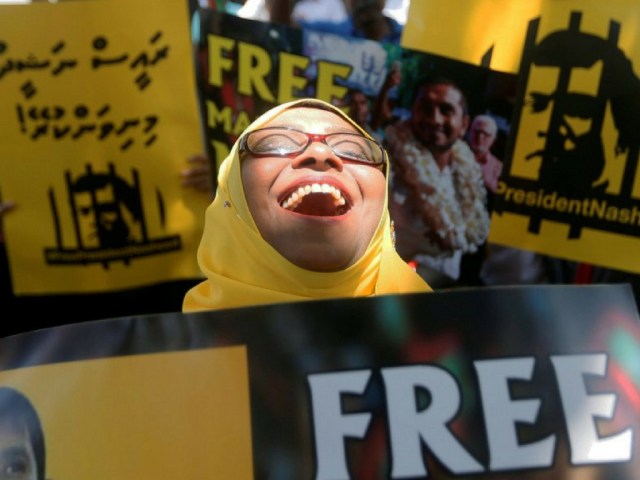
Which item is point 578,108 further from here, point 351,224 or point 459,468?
point 459,468

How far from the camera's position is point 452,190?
206 centimetres

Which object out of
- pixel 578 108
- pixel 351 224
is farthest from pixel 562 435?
pixel 578 108

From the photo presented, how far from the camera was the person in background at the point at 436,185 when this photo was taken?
203cm

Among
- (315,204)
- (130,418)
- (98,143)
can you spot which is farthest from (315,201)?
(98,143)

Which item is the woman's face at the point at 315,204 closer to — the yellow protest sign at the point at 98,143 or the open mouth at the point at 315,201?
the open mouth at the point at 315,201

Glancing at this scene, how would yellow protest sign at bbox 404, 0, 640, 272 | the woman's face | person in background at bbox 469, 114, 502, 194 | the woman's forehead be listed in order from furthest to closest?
person in background at bbox 469, 114, 502, 194
yellow protest sign at bbox 404, 0, 640, 272
the woman's forehead
the woman's face

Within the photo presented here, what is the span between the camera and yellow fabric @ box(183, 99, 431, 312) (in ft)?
3.81

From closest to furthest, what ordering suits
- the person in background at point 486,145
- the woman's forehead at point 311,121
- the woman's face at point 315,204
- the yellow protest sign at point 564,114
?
the woman's face at point 315,204 → the woman's forehead at point 311,121 → the yellow protest sign at point 564,114 → the person in background at point 486,145

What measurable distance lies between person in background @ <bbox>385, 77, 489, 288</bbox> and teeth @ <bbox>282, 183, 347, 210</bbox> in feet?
3.03

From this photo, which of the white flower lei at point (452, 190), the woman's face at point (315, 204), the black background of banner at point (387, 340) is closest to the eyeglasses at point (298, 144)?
the woman's face at point (315, 204)

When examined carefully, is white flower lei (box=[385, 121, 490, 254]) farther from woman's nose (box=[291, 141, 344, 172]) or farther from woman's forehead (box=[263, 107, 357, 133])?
woman's nose (box=[291, 141, 344, 172])

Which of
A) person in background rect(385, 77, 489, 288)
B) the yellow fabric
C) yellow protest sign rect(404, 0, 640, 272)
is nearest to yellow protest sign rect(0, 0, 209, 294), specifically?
person in background rect(385, 77, 489, 288)

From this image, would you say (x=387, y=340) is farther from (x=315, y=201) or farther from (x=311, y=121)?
(x=311, y=121)

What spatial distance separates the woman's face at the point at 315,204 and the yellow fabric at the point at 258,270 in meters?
0.02
